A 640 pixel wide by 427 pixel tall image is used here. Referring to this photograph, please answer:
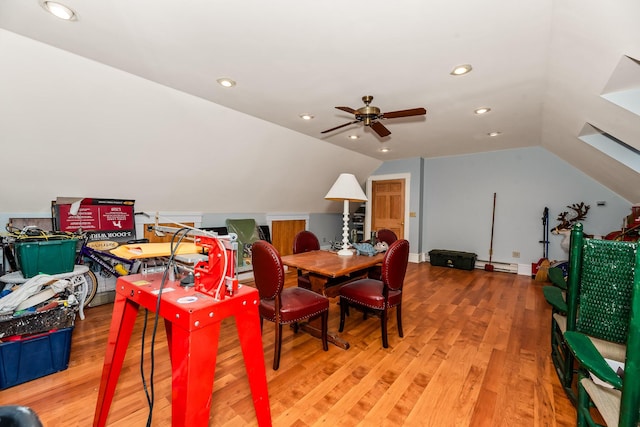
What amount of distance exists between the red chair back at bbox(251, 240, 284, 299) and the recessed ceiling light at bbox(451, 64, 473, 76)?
2.06 metres

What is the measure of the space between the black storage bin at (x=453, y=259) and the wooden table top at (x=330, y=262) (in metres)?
3.10

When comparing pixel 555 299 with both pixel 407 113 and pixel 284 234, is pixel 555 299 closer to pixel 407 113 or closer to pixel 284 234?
pixel 407 113

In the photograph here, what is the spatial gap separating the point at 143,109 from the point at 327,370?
2.92m

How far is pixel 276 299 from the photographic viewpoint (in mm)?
2105

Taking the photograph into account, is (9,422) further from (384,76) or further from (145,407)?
(384,76)

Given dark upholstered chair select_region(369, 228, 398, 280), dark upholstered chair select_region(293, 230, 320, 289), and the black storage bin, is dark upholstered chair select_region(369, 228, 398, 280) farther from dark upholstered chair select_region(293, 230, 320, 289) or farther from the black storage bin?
the black storage bin

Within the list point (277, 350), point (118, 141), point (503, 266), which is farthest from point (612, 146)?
point (118, 141)

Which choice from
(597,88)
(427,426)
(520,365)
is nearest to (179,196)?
(427,426)

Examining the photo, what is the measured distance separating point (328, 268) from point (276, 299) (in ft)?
1.67

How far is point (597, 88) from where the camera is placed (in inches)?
81.2

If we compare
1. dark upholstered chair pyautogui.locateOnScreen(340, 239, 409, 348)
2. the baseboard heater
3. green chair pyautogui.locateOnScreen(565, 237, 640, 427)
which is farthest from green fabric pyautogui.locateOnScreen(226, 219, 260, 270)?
the baseboard heater

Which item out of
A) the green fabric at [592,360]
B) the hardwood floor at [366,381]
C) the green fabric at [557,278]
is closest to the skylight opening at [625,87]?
the green fabric at [557,278]

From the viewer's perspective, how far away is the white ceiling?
1625 mm

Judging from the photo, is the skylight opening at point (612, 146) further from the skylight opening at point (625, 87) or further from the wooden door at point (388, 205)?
the wooden door at point (388, 205)
